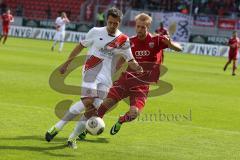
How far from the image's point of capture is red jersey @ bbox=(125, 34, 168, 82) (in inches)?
435

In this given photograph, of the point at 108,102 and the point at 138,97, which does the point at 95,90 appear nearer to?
the point at 108,102

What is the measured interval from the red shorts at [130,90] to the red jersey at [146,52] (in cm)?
15

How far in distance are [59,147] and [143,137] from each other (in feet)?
6.87

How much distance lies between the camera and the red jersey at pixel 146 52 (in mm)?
11047

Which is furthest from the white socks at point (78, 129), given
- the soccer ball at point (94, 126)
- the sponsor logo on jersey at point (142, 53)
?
the sponsor logo on jersey at point (142, 53)

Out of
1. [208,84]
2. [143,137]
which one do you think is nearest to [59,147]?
[143,137]

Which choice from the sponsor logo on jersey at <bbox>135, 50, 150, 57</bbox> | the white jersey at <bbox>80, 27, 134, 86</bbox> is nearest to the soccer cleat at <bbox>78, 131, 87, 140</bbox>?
the white jersey at <bbox>80, 27, 134, 86</bbox>

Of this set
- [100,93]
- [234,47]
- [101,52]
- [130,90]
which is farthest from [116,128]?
[234,47]

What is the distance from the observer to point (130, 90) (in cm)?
1112

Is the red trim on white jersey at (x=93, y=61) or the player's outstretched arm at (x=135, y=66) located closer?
the red trim on white jersey at (x=93, y=61)

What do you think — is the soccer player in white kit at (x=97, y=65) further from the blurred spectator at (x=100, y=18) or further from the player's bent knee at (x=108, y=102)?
the blurred spectator at (x=100, y=18)

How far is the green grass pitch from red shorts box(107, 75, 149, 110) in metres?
0.78

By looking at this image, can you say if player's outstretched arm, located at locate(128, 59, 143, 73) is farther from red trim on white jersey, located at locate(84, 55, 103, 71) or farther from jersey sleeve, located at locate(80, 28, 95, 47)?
jersey sleeve, located at locate(80, 28, 95, 47)

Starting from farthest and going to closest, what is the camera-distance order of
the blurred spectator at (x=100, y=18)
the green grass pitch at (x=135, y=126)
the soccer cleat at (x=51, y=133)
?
the blurred spectator at (x=100, y=18)
the soccer cleat at (x=51, y=133)
the green grass pitch at (x=135, y=126)
